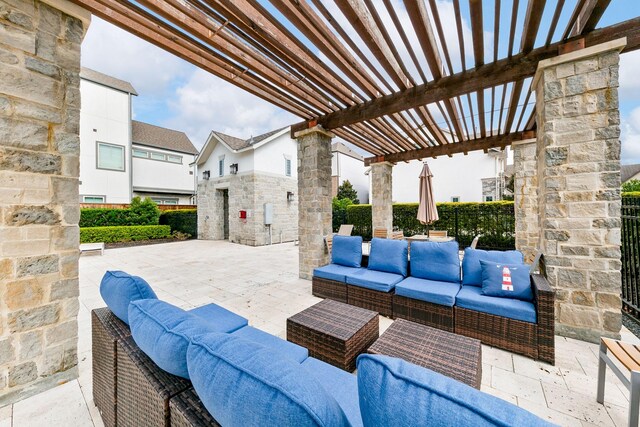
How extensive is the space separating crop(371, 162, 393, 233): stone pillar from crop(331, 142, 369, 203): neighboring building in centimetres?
998

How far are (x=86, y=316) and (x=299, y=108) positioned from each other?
4729 mm

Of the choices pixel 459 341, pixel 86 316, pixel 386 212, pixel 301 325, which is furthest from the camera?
pixel 386 212

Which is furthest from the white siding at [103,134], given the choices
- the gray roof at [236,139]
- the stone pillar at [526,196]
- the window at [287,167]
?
the stone pillar at [526,196]

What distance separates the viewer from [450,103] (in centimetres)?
446

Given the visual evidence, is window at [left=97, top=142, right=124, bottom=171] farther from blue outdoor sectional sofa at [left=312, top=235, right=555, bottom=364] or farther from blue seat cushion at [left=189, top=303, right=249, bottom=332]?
blue seat cushion at [left=189, top=303, right=249, bottom=332]

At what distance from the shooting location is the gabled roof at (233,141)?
11789 millimetres

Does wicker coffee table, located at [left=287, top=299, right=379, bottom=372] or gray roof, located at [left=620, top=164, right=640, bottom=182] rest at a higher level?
gray roof, located at [left=620, top=164, right=640, bottom=182]

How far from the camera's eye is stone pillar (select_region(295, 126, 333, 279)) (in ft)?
17.5

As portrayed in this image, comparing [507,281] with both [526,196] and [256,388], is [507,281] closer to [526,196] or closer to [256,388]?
[256,388]

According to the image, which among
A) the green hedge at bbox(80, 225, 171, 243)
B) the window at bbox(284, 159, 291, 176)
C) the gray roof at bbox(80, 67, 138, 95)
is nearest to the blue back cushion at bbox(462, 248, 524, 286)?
the window at bbox(284, 159, 291, 176)

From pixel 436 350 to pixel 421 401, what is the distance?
1456 millimetres

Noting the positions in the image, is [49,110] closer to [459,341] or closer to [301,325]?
[301,325]

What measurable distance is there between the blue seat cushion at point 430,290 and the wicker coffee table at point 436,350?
0.96 metres

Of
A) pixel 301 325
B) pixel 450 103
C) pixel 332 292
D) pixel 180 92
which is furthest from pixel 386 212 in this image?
pixel 180 92
